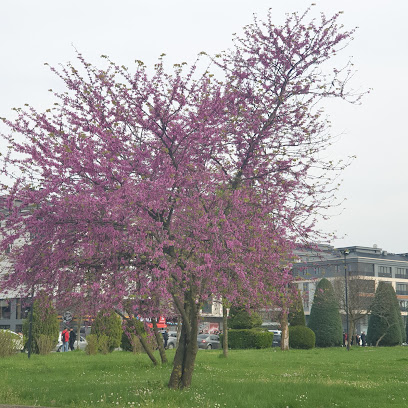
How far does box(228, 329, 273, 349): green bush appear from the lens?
4553 cm

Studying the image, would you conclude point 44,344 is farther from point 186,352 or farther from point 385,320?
point 385,320

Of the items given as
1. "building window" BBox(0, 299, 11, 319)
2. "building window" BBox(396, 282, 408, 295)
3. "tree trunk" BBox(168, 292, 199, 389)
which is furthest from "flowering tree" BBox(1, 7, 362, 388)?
"building window" BBox(396, 282, 408, 295)

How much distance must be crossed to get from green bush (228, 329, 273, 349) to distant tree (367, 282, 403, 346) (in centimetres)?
1708

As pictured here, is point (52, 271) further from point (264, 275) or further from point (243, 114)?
point (243, 114)

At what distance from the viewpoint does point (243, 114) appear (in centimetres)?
1525

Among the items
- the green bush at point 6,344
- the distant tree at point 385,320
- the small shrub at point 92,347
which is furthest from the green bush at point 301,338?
the green bush at point 6,344

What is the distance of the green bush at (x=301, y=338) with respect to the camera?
46.0 meters

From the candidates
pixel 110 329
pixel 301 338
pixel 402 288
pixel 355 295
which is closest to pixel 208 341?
pixel 301 338

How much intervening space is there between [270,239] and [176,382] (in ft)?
13.2

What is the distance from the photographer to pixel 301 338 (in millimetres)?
46062

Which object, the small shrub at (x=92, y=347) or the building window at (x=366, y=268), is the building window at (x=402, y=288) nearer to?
the building window at (x=366, y=268)

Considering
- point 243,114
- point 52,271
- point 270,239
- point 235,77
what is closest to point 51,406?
point 52,271

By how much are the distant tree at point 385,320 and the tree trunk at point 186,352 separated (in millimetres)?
47077

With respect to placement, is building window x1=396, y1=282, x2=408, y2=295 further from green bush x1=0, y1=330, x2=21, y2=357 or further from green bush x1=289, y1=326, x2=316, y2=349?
green bush x1=0, y1=330, x2=21, y2=357
